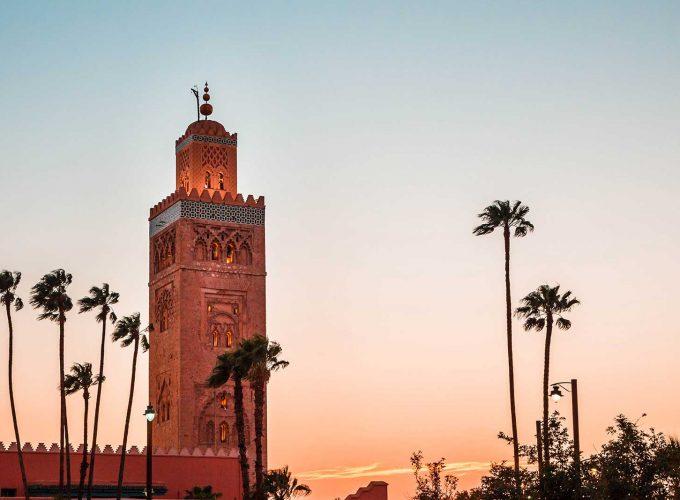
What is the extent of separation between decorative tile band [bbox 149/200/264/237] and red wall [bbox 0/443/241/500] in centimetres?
1202

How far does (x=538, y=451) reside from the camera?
37.9 metres

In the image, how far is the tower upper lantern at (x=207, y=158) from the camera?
72312 mm

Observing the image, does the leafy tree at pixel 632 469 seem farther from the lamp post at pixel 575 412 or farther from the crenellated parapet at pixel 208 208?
the crenellated parapet at pixel 208 208

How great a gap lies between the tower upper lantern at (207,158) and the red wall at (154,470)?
14.0m

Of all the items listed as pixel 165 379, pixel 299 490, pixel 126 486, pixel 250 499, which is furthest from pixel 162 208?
pixel 250 499

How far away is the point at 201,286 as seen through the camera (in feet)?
232

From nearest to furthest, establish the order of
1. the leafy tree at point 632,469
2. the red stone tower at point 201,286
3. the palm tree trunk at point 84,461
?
1. the leafy tree at point 632,469
2. the palm tree trunk at point 84,461
3. the red stone tower at point 201,286

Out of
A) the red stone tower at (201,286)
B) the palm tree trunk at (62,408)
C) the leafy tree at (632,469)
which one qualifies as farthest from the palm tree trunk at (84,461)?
the leafy tree at (632,469)

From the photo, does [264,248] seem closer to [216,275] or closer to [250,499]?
[216,275]

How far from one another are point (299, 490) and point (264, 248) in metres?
21.1

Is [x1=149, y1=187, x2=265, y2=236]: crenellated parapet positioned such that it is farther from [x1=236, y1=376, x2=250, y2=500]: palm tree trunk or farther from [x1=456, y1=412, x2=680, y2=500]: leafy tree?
[x1=456, y1=412, x2=680, y2=500]: leafy tree

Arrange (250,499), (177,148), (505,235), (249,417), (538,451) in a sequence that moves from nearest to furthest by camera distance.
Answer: (538,451), (250,499), (505,235), (249,417), (177,148)

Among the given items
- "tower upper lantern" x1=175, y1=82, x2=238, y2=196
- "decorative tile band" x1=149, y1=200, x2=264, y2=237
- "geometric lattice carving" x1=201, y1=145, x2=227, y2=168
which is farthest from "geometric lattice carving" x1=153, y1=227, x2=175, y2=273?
"geometric lattice carving" x1=201, y1=145, x2=227, y2=168

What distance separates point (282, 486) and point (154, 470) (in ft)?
42.7
